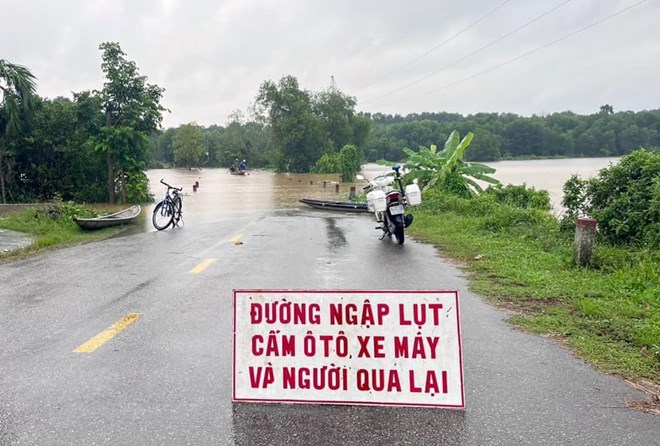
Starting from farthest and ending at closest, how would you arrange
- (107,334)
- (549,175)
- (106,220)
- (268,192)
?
(549,175)
(268,192)
(106,220)
(107,334)

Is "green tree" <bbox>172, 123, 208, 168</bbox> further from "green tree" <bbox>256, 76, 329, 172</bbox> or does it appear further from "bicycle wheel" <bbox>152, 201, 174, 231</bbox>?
"bicycle wheel" <bbox>152, 201, 174, 231</bbox>

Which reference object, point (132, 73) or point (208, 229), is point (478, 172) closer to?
point (208, 229)

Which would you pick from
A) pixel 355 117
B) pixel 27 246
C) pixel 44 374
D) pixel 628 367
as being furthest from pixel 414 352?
pixel 355 117

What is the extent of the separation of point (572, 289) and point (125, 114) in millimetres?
20258

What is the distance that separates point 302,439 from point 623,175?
834cm

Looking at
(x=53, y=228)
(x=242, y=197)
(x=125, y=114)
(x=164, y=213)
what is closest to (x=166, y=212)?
(x=164, y=213)

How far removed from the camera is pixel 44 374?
399 centimetres

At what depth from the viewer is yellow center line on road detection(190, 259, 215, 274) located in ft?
26.1

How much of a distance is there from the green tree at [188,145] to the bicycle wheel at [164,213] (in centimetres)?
7993

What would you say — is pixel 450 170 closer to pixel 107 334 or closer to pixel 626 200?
pixel 626 200

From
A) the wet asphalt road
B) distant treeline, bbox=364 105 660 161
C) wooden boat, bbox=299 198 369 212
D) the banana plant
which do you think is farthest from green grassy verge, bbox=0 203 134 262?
distant treeline, bbox=364 105 660 161

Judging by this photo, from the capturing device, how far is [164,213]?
14594 mm

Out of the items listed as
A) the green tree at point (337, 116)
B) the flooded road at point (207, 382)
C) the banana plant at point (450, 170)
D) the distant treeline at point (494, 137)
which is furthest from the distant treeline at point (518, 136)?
the flooded road at point (207, 382)

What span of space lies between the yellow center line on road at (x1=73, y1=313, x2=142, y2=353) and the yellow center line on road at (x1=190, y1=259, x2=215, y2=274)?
7.84 feet
